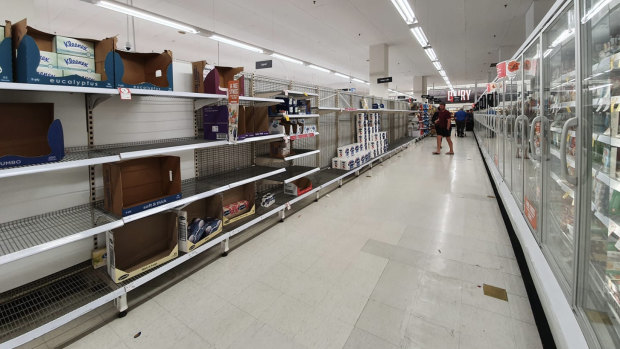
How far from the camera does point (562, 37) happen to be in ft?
6.20

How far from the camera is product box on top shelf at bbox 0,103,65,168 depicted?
157 centimetres

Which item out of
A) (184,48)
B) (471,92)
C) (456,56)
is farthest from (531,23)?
(471,92)

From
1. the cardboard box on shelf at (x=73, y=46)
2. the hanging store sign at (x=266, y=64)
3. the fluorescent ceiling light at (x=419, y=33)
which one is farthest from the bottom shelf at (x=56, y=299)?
the fluorescent ceiling light at (x=419, y=33)

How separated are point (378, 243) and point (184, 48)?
10587 millimetres

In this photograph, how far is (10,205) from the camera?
183cm

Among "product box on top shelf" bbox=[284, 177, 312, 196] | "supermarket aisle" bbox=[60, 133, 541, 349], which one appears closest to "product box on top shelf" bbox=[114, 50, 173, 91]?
"supermarket aisle" bbox=[60, 133, 541, 349]

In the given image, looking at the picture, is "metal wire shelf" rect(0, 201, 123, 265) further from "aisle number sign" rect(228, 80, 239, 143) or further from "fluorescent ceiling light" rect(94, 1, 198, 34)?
"fluorescent ceiling light" rect(94, 1, 198, 34)

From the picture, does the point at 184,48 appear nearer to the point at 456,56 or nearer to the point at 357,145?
the point at 357,145

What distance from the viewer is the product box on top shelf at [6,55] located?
4.50ft

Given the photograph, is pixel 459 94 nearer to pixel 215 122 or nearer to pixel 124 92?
pixel 215 122

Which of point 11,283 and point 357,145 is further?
point 357,145

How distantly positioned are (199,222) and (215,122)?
0.92 m

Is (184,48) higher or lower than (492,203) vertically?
higher

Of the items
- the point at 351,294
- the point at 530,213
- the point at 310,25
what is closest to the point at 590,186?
the point at 530,213
